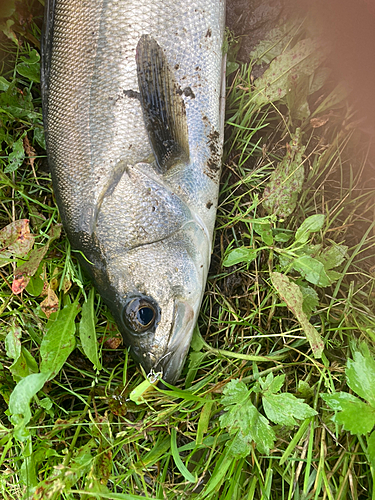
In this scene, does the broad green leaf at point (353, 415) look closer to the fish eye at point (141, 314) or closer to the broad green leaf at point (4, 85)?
the fish eye at point (141, 314)

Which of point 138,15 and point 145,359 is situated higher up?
point 138,15

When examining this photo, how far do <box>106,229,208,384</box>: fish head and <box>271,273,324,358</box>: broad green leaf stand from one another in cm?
45

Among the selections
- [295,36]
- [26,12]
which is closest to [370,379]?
[295,36]

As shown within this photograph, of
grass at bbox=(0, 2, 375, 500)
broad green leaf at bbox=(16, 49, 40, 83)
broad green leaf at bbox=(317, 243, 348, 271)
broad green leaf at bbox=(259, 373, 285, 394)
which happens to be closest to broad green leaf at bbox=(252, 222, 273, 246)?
grass at bbox=(0, 2, 375, 500)

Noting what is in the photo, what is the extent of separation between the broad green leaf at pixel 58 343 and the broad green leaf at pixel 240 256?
3.25ft

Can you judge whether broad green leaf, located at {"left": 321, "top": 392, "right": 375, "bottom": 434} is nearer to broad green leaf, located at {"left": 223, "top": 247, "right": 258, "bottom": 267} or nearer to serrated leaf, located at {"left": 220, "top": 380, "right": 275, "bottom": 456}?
serrated leaf, located at {"left": 220, "top": 380, "right": 275, "bottom": 456}

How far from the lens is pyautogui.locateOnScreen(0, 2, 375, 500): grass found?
193 cm

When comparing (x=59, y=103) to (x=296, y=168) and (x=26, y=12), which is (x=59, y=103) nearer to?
A: (x=26, y=12)

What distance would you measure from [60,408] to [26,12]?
259 cm

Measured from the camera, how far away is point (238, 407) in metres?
1.87

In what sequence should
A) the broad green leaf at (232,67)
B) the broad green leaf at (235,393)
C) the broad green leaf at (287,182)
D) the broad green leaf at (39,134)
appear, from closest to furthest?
the broad green leaf at (235,393)
the broad green leaf at (287,182)
the broad green leaf at (232,67)
the broad green leaf at (39,134)

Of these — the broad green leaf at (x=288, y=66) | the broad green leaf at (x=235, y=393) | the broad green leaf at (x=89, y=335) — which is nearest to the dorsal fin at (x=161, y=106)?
the broad green leaf at (x=288, y=66)

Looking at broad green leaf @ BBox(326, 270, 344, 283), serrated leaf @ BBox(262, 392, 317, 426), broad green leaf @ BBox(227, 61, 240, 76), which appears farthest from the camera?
broad green leaf @ BBox(227, 61, 240, 76)

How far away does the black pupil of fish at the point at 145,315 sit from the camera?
1957mm
